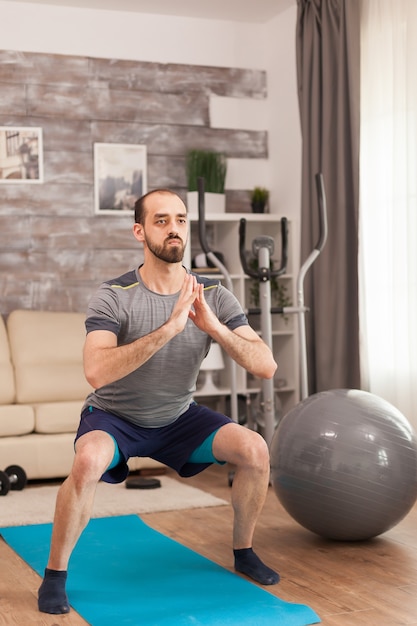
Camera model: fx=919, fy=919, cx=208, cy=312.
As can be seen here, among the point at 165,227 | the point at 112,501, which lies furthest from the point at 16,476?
the point at 165,227

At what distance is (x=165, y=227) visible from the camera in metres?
3.13

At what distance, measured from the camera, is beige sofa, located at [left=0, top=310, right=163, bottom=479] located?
16.6 feet

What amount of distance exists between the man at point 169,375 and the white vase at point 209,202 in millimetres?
2834

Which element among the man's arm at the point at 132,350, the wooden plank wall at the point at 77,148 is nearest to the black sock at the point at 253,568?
the man's arm at the point at 132,350

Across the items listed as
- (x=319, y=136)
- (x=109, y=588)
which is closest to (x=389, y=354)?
(x=319, y=136)

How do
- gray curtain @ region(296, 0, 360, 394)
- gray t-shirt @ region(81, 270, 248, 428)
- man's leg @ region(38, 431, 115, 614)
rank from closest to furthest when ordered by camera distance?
man's leg @ region(38, 431, 115, 614) < gray t-shirt @ region(81, 270, 248, 428) < gray curtain @ region(296, 0, 360, 394)

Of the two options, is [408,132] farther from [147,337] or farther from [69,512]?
[69,512]

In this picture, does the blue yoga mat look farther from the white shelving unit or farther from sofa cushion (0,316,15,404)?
the white shelving unit

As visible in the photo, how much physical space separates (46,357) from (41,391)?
21 cm

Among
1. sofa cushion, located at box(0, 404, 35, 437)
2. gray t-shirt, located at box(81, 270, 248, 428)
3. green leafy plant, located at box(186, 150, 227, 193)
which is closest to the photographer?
gray t-shirt, located at box(81, 270, 248, 428)

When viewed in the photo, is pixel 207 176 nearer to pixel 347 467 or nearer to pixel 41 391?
pixel 41 391

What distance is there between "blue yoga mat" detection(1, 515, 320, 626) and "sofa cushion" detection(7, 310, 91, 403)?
1505 mm

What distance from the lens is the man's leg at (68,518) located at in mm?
2834

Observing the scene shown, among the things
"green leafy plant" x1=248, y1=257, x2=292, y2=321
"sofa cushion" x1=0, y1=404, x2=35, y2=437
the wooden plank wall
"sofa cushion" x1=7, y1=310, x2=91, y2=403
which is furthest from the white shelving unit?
"sofa cushion" x1=0, y1=404, x2=35, y2=437
